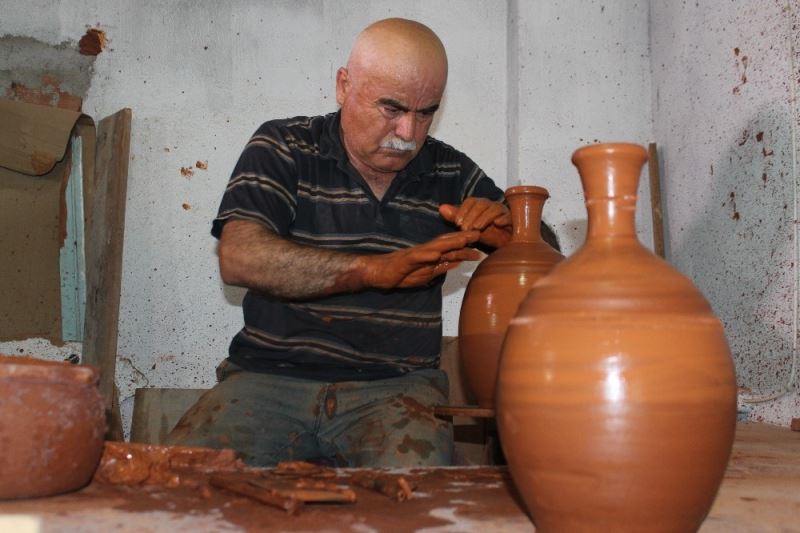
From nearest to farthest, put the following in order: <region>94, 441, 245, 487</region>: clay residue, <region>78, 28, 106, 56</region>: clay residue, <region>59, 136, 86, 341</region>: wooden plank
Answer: <region>94, 441, 245, 487</region>: clay residue
<region>59, 136, 86, 341</region>: wooden plank
<region>78, 28, 106, 56</region>: clay residue

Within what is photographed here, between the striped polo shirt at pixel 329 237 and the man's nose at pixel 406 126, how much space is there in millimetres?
180

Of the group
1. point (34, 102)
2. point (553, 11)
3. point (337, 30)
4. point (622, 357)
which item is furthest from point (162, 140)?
point (622, 357)

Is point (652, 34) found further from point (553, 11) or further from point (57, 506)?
point (57, 506)

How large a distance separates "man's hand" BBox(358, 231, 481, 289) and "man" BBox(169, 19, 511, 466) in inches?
3.6

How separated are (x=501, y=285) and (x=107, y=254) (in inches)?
84.0

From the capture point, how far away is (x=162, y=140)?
3.59 metres

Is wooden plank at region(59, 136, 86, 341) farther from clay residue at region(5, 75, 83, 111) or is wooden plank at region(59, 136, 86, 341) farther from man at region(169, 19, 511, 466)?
man at region(169, 19, 511, 466)

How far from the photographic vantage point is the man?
2166mm

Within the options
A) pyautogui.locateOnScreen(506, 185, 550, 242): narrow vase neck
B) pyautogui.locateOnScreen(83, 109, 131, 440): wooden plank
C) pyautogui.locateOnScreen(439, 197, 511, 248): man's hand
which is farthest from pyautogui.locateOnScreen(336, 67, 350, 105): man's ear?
pyautogui.locateOnScreen(83, 109, 131, 440): wooden plank

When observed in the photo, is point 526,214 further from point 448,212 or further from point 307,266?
point 307,266

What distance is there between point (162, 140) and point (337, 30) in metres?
0.94

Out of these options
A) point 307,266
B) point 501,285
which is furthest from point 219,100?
point 501,285

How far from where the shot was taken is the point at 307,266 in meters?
2.15

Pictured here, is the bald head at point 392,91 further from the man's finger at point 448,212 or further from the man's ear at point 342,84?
the man's finger at point 448,212
